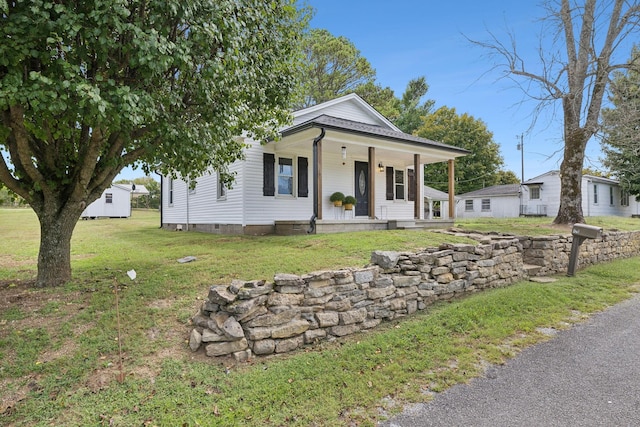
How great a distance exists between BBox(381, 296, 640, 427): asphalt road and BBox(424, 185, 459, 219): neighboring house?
20391 millimetres

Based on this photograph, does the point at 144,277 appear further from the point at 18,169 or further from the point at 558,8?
the point at 558,8

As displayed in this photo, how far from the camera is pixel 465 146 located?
33250 mm

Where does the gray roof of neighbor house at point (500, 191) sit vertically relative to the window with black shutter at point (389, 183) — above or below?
above

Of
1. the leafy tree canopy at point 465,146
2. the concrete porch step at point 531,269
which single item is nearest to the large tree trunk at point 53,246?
the concrete porch step at point 531,269

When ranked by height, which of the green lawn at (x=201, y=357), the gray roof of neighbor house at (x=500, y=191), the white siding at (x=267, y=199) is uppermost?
the gray roof of neighbor house at (x=500, y=191)

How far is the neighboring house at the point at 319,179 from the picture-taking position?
10211mm

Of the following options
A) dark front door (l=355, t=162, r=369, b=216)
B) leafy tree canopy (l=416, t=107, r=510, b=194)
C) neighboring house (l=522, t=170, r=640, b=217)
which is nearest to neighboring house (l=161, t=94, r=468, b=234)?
dark front door (l=355, t=162, r=369, b=216)

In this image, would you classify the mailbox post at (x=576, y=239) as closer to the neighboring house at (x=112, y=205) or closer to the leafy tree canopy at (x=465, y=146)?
the leafy tree canopy at (x=465, y=146)

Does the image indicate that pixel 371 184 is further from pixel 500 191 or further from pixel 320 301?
pixel 500 191

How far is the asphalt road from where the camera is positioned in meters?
2.58

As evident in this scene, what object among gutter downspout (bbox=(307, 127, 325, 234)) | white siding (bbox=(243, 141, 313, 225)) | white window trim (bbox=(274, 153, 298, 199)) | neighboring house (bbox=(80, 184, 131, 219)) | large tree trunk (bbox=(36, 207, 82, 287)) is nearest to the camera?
large tree trunk (bbox=(36, 207, 82, 287))

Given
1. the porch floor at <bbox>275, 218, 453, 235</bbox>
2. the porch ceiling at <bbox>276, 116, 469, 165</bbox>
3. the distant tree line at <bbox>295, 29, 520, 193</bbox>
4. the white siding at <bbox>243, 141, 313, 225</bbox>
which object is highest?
the distant tree line at <bbox>295, 29, 520, 193</bbox>

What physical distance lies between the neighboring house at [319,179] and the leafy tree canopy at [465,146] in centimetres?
2075

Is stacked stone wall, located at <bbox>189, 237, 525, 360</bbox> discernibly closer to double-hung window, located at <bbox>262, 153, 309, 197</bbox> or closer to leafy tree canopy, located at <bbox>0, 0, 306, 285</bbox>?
leafy tree canopy, located at <bbox>0, 0, 306, 285</bbox>
